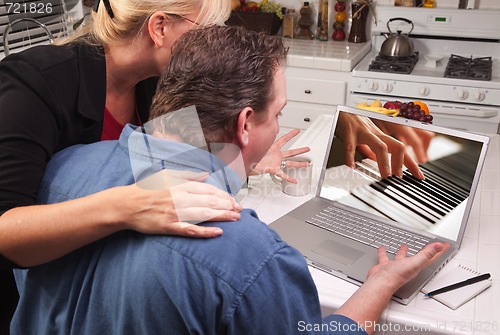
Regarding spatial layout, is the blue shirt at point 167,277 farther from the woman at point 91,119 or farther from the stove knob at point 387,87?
the stove knob at point 387,87

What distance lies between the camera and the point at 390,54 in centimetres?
321

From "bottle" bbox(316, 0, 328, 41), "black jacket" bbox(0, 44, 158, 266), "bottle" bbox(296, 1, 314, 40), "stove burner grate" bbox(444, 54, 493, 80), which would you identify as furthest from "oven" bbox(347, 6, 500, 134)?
"black jacket" bbox(0, 44, 158, 266)

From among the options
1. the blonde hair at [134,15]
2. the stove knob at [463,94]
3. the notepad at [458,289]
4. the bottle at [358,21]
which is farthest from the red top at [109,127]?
the bottle at [358,21]

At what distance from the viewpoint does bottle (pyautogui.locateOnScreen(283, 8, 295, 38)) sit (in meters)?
3.71

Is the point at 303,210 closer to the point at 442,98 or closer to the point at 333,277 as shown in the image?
the point at 333,277

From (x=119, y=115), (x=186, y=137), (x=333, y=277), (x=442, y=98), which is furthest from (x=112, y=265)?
(x=442, y=98)

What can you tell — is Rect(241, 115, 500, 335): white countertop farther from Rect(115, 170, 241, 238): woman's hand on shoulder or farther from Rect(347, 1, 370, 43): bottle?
Rect(347, 1, 370, 43): bottle

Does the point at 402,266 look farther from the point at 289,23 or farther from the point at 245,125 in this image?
the point at 289,23

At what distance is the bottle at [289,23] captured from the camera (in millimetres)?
3709

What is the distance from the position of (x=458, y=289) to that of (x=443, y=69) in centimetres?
240

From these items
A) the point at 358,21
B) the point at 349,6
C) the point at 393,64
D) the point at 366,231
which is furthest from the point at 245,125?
the point at 349,6

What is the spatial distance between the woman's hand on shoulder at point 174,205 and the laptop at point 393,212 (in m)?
0.48

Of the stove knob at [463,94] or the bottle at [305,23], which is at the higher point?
the bottle at [305,23]

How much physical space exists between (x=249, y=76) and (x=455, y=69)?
Answer: 259 cm
